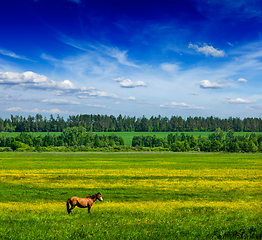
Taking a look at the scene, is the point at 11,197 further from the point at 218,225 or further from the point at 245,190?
the point at 245,190

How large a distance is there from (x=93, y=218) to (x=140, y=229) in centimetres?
276

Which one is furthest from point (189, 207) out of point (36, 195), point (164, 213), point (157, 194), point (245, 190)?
point (36, 195)

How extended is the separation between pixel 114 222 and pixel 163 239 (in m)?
2.76

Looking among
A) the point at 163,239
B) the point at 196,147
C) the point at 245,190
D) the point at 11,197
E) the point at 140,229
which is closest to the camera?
the point at 163,239

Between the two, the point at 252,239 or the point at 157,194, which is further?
the point at 157,194

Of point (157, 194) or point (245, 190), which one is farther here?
point (245, 190)

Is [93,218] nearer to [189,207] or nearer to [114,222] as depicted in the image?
[114,222]

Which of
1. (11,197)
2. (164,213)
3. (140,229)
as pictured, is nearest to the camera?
(140,229)

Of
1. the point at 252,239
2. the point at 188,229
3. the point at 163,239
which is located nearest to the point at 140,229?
the point at 163,239

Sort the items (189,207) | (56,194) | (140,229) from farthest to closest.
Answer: (56,194) < (189,207) < (140,229)

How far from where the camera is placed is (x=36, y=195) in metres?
20.7

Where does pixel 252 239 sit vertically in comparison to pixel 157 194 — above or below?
above

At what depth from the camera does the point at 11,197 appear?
19.7 meters

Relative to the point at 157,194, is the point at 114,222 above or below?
above
